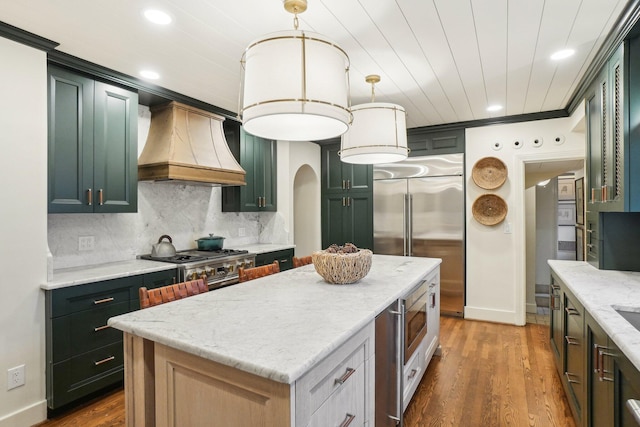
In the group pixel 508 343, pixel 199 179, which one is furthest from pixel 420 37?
pixel 508 343

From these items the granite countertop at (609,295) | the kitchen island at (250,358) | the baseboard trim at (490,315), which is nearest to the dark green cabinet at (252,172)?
the kitchen island at (250,358)

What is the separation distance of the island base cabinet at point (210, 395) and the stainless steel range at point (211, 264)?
174 cm

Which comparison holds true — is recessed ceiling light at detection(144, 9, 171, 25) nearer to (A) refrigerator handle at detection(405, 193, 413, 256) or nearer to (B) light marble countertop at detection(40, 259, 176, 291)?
(B) light marble countertop at detection(40, 259, 176, 291)

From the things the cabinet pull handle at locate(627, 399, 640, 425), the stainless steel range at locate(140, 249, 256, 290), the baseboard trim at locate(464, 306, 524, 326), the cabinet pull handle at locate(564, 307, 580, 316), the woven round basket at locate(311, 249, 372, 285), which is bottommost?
the baseboard trim at locate(464, 306, 524, 326)

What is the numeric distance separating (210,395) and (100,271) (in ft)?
6.33

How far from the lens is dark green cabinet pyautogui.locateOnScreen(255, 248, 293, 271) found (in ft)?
13.0

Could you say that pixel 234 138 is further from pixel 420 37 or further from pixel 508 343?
pixel 508 343

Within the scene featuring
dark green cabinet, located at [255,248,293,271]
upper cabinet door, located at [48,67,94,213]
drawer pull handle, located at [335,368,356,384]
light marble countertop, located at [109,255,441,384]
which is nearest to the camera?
light marble countertop, located at [109,255,441,384]

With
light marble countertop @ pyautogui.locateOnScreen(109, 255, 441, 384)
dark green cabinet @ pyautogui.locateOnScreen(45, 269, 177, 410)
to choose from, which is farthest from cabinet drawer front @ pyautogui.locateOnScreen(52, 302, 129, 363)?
light marble countertop @ pyautogui.locateOnScreen(109, 255, 441, 384)

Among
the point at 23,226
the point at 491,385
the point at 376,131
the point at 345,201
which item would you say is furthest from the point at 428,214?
the point at 23,226

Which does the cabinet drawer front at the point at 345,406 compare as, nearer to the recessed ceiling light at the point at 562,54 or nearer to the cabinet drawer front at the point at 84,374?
the cabinet drawer front at the point at 84,374

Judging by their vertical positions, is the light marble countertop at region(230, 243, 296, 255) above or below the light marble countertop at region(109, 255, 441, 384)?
above

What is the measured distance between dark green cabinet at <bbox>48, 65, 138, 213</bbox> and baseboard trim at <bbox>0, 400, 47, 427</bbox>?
125 cm

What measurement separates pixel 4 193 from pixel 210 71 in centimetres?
159
